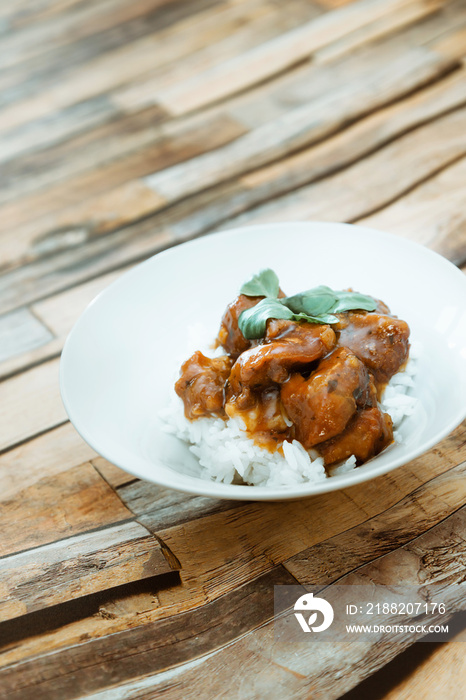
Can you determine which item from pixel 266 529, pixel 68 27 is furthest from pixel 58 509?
pixel 68 27

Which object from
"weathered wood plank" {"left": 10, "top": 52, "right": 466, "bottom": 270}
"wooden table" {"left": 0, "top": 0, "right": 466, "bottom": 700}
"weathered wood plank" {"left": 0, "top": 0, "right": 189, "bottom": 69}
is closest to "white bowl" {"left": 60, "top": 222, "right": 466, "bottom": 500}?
"wooden table" {"left": 0, "top": 0, "right": 466, "bottom": 700}

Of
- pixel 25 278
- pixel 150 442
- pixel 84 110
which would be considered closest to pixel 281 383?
pixel 150 442

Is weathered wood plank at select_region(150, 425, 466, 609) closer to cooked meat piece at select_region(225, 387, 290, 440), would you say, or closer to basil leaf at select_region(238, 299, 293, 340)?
cooked meat piece at select_region(225, 387, 290, 440)

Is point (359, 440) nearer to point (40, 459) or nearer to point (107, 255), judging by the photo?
point (40, 459)

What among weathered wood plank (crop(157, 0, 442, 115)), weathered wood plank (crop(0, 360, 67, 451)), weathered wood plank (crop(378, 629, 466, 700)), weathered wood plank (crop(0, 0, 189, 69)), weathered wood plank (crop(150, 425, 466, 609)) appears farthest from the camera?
weathered wood plank (crop(0, 0, 189, 69))

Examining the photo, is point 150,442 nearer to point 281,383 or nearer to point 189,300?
point 281,383

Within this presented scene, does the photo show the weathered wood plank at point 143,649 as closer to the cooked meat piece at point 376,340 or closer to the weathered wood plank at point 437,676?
the weathered wood plank at point 437,676
